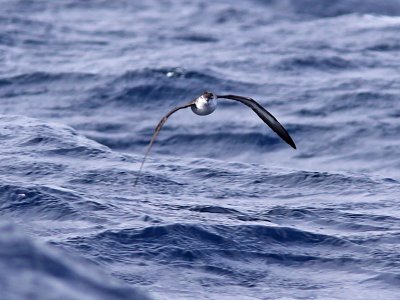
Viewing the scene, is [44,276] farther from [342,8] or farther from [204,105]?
[342,8]

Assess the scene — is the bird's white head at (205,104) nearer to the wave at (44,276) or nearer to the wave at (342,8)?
the wave at (44,276)

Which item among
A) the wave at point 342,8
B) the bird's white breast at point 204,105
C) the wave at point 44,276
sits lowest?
the wave at point 44,276

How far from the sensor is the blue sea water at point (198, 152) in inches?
432

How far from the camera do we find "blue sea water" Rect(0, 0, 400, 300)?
36.0 ft

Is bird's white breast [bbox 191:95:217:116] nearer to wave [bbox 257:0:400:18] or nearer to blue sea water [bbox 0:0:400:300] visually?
blue sea water [bbox 0:0:400:300]

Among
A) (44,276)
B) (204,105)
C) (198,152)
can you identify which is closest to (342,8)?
(198,152)

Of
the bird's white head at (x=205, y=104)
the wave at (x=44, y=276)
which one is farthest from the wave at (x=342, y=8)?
the wave at (x=44, y=276)

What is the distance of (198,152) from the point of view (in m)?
17.5

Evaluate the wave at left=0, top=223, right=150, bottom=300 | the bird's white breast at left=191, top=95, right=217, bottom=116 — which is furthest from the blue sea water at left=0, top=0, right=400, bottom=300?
the bird's white breast at left=191, top=95, right=217, bottom=116

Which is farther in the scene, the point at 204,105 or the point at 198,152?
the point at 198,152

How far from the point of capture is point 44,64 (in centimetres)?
2306

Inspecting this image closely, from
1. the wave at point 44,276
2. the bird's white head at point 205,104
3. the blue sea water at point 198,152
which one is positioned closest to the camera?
the wave at point 44,276

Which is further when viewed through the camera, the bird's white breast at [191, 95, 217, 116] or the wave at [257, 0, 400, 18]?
the wave at [257, 0, 400, 18]

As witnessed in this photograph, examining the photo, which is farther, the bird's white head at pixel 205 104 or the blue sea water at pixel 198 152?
the bird's white head at pixel 205 104
